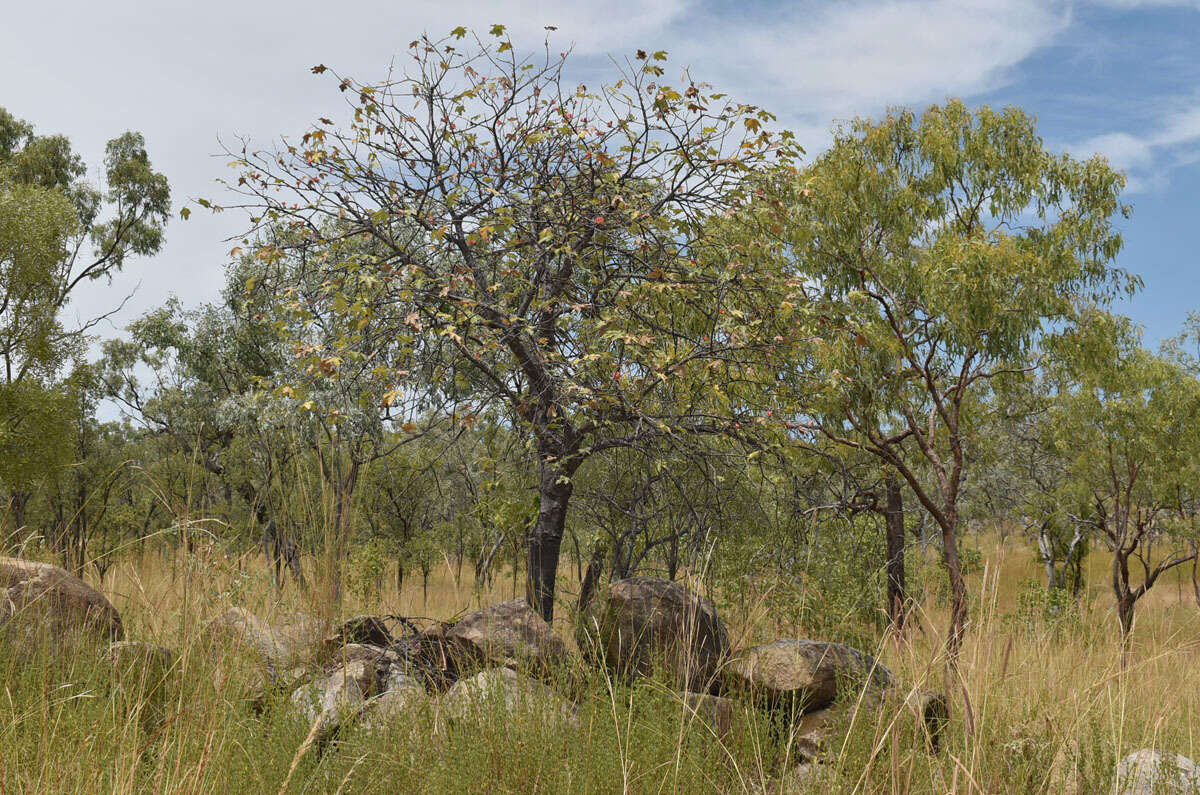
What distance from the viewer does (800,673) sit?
5363 millimetres

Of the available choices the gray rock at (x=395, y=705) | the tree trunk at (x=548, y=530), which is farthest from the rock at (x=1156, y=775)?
the tree trunk at (x=548, y=530)

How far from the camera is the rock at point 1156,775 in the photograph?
11.8 ft

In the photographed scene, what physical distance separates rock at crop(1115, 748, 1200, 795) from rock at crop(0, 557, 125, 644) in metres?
5.79

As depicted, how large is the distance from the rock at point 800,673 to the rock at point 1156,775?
4.84 feet

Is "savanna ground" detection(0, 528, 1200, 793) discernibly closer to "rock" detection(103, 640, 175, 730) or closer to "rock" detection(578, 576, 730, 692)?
"rock" detection(103, 640, 175, 730)

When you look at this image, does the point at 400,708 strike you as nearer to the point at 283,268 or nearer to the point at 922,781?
the point at 922,781

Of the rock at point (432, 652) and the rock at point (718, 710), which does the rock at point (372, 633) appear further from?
the rock at point (718, 710)

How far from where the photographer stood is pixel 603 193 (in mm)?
6633

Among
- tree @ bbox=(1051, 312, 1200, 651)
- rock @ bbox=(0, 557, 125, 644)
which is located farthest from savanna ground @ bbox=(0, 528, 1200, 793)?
tree @ bbox=(1051, 312, 1200, 651)

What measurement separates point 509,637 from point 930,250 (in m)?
6.89

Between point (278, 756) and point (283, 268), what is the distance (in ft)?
18.5

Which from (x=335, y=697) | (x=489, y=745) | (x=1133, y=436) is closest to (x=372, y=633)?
(x=335, y=697)

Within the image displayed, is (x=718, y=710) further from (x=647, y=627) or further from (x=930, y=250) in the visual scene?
(x=930, y=250)

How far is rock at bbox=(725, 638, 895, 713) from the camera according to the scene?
Answer: 5.32m
